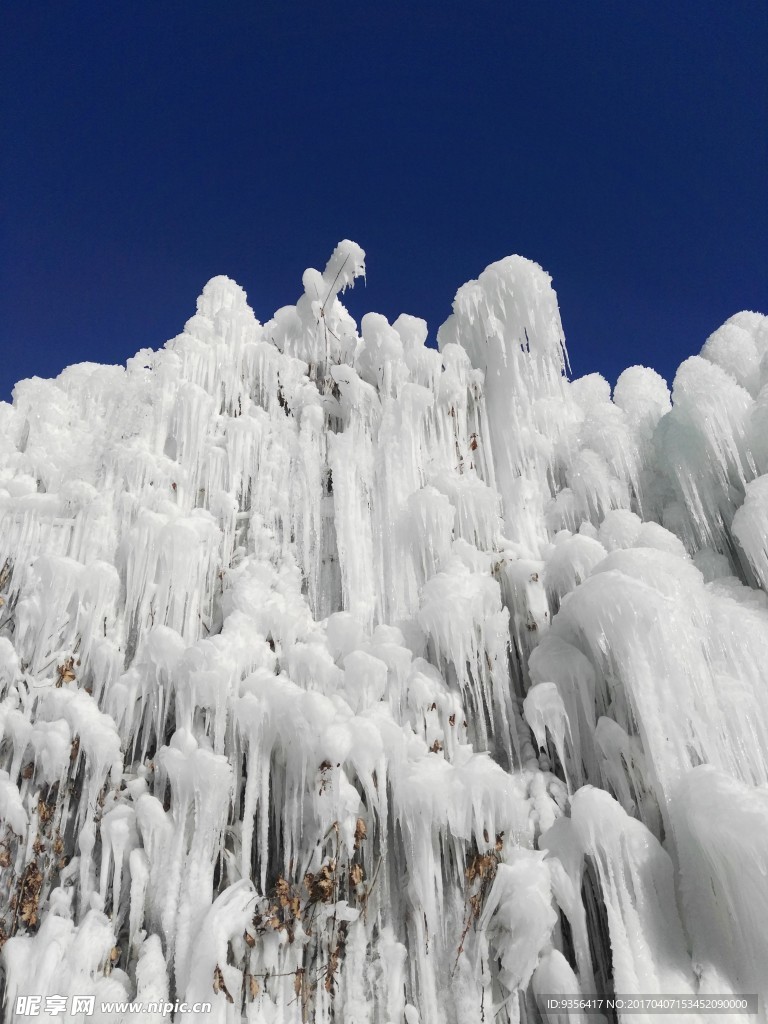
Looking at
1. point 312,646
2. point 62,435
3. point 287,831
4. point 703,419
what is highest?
point 62,435

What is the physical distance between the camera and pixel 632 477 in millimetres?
8305

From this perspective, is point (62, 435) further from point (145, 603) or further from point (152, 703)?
point (152, 703)

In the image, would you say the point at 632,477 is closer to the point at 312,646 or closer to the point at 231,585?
the point at 312,646

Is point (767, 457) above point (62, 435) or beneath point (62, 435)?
beneath

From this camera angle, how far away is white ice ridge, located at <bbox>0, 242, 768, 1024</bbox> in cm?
504

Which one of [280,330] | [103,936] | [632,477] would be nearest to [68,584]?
[103,936]

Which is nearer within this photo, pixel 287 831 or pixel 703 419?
pixel 287 831

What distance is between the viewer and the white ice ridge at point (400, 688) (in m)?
5.04

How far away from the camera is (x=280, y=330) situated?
11180 mm

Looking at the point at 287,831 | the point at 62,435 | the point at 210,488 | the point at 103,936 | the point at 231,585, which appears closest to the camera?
the point at 103,936

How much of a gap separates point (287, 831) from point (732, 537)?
19.1 feet

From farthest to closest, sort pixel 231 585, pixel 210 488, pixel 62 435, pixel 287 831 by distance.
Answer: pixel 62 435 < pixel 210 488 < pixel 231 585 < pixel 287 831

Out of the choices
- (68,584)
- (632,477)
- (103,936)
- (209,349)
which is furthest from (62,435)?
(632,477)

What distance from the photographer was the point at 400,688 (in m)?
6.50
